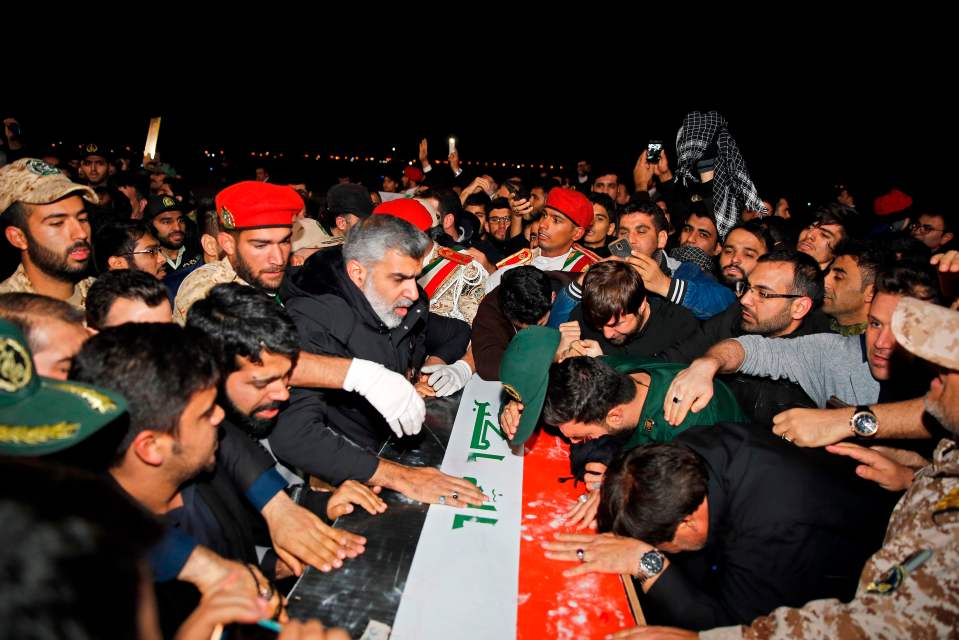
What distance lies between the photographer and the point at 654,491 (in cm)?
173

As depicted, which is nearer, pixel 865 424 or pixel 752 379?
pixel 865 424

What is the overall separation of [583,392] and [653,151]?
5056 mm

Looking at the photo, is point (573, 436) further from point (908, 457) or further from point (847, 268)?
point (847, 268)

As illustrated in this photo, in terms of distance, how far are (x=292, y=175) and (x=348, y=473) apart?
54.3 ft

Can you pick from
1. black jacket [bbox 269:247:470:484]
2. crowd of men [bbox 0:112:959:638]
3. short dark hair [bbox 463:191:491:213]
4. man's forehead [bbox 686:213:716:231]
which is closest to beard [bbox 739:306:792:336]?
crowd of men [bbox 0:112:959:638]

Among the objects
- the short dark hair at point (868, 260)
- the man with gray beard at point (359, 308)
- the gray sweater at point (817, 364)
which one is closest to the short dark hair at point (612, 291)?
the gray sweater at point (817, 364)

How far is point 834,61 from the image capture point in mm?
8430

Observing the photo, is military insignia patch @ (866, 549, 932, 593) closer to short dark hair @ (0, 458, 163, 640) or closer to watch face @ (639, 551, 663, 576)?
watch face @ (639, 551, 663, 576)

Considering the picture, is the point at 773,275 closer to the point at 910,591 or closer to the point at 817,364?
the point at 817,364

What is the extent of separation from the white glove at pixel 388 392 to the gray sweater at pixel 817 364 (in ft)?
5.50

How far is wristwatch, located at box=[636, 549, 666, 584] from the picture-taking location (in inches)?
67.4

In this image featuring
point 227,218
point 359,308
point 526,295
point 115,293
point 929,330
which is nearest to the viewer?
point 929,330

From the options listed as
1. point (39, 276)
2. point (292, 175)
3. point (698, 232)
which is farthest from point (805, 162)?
point (292, 175)

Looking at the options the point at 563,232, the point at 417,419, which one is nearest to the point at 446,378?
the point at 417,419
